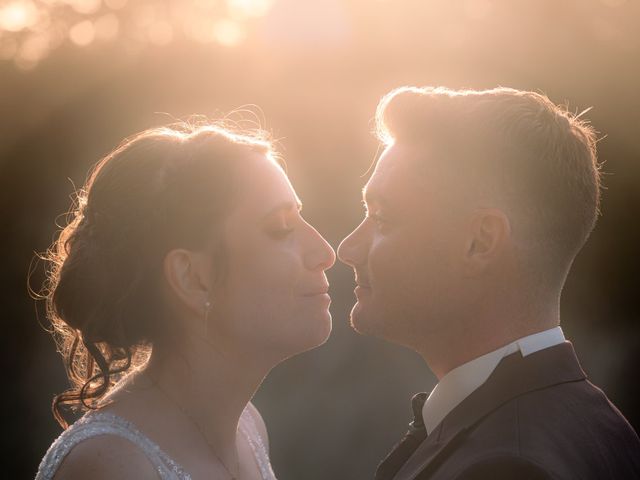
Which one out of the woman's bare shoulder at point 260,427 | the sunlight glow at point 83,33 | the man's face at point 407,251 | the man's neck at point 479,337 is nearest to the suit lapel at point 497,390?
the man's neck at point 479,337

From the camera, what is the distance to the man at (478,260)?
2.54m

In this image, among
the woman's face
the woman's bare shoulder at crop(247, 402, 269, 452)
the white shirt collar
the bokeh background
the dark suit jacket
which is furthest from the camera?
the bokeh background

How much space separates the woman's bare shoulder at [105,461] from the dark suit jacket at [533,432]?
899 mm

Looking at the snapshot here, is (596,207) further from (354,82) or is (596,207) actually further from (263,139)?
(354,82)

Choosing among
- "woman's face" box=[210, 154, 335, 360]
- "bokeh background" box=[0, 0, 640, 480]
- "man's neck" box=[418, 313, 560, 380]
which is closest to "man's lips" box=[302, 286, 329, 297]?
"woman's face" box=[210, 154, 335, 360]

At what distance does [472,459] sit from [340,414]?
4775mm

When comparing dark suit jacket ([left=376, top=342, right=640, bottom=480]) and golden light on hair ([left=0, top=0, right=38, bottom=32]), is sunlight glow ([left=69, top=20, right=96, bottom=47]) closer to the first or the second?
golden light on hair ([left=0, top=0, right=38, bottom=32])

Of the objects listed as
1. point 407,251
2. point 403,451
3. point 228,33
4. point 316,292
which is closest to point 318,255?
point 316,292

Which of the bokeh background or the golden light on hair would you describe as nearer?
the bokeh background

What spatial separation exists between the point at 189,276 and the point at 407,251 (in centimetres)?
85

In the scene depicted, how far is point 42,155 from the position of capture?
7.39 m

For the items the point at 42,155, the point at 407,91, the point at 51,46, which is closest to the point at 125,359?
the point at 407,91

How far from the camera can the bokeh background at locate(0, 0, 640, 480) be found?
7.05 meters

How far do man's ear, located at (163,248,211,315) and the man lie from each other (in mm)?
546
